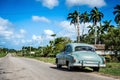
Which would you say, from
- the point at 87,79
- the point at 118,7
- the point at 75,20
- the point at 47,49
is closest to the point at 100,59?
the point at 87,79

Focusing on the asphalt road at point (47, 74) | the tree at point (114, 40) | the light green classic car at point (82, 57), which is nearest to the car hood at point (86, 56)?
the light green classic car at point (82, 57)

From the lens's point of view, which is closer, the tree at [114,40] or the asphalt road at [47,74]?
the asphalt road at [47,74]

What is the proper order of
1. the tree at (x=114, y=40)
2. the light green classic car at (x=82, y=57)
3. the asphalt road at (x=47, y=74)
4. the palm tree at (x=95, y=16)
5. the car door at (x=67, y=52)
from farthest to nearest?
the palm tree at (x=95, y=16) → the tree at (x=114, y=40) → the car door at (x=67, y=52) → the light green classic car at (x=82, y=57) → the asphalt road at (x=47, y=74)

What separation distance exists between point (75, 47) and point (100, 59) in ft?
6.55

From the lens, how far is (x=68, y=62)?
19.1 metres

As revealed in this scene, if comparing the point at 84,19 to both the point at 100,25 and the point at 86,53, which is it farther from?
the point at 86,53

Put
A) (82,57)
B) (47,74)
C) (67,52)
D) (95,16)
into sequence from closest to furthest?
(47,74), (82,57), (67,52), (95,16)

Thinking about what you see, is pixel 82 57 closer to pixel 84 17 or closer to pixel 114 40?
pixel 114 40

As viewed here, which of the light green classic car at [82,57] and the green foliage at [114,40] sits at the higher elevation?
the green foliage at [114,40]

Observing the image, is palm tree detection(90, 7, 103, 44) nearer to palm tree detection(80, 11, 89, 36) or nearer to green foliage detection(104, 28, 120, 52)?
palm tree detection(80, 11, 89, 36)

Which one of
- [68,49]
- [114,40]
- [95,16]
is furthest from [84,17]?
[68,49]

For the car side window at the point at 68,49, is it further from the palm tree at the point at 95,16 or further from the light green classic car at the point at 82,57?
the palm tree at the point at 95,16

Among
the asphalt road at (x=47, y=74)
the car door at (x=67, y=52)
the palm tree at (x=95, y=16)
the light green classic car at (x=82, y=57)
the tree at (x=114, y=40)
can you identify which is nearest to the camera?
the asphalt road at (x=47, y=74)

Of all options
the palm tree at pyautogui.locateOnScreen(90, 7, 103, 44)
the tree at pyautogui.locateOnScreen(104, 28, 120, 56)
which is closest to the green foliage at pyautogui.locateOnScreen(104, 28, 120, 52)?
the tree at pyautogui.locateOnScreen(104, 28, 120, 56)
